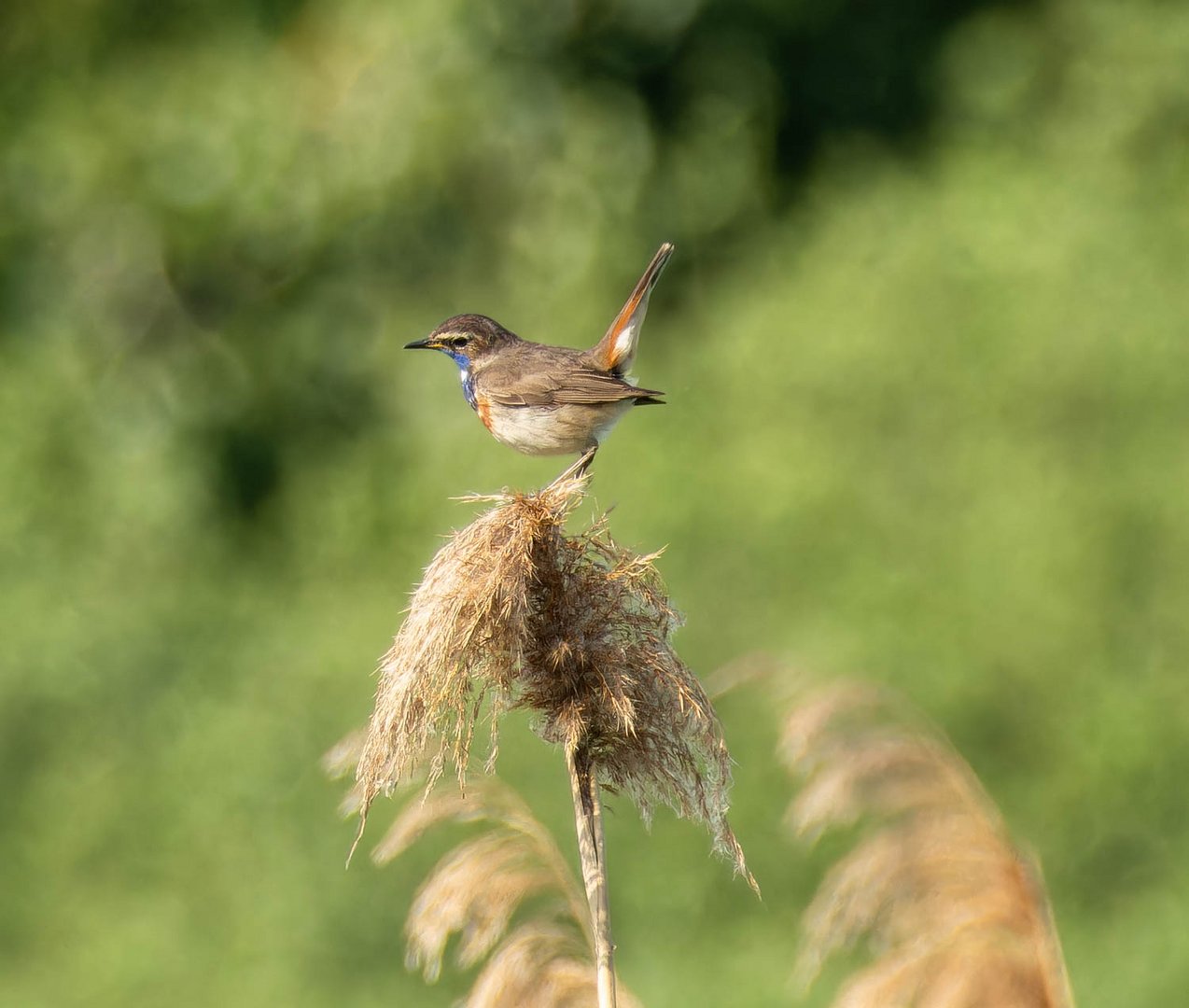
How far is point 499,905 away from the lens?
2957 millimetres

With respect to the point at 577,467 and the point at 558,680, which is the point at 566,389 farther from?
the point at 558,680

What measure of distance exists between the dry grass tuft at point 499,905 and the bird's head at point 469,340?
8.56ft

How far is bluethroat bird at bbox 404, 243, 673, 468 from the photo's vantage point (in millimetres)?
4840

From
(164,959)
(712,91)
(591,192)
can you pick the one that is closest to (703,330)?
(591,192)

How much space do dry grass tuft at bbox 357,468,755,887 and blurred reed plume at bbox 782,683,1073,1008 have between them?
39cm

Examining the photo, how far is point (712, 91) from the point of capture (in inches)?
466

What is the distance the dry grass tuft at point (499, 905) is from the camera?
9.53 feet

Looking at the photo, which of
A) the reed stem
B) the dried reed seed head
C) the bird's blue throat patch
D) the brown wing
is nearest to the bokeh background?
the bird's blue throat patch

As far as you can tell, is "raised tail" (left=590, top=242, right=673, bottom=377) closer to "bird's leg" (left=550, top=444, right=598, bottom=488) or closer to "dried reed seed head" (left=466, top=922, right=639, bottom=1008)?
"bird's leg" (left=550, top=444, right=598, bottom=488)

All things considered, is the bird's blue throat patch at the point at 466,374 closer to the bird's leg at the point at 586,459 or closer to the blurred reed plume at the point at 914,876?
the bird's leg at the point at 586,459

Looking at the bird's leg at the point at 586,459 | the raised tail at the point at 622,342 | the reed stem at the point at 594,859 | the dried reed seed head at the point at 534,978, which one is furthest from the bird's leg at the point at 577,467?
the dried reed seed head at the point at 534,978

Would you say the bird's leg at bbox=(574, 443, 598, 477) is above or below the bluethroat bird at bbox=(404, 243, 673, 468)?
below

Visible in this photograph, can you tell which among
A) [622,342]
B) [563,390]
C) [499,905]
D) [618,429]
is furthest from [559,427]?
[618,429]

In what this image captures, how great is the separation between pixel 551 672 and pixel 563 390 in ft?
7.67
